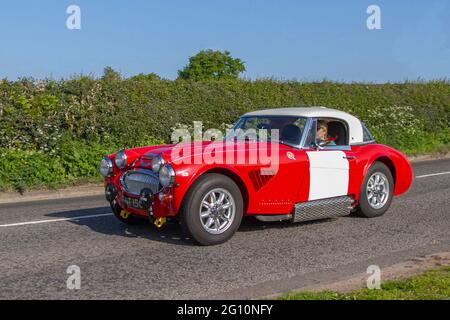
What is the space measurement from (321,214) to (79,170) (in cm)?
755

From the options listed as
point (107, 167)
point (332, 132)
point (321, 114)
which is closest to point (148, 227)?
point (107, 167)

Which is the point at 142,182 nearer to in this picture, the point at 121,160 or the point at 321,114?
the point at 121,160

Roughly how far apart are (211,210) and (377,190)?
3.04m

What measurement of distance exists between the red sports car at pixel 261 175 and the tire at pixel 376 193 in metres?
0.01

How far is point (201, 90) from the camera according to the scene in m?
18.2

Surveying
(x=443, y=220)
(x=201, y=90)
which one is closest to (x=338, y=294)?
(x=443, y=220)

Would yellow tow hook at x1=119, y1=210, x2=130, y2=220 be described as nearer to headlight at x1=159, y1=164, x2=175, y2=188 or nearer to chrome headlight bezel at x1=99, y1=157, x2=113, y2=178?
chrome headlight bezel at x1=99, y1=157, x2=113, y2=178

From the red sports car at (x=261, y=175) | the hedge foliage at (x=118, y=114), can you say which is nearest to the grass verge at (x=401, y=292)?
the red sports car at (x=261, y=175)

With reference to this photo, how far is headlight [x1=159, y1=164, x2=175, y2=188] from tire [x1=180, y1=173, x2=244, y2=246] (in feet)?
0.80

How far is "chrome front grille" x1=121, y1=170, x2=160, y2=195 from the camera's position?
23.7ft

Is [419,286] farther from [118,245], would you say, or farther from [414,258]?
[118,245]

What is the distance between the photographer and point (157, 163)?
7.12 meters

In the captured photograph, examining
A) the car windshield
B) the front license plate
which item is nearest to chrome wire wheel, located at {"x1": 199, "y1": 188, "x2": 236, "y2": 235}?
the front license plate

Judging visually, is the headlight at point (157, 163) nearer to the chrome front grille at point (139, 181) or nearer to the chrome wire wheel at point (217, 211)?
the chrome front grille at point (139, 181)
